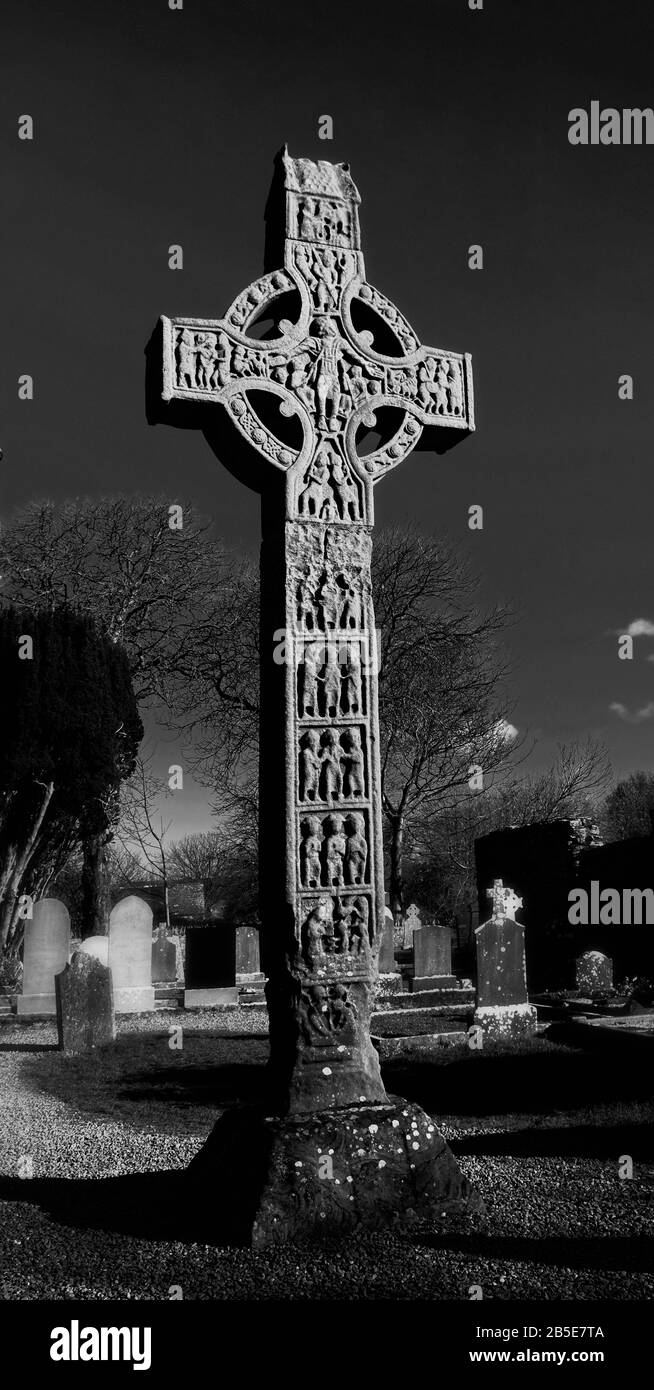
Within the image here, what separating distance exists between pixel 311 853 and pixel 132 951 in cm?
1193

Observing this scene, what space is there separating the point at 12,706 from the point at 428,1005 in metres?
10.9

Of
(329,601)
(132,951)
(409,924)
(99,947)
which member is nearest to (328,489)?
(329,601)

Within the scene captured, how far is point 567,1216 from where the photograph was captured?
3781 mm

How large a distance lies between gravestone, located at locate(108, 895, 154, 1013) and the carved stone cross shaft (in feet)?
37.5

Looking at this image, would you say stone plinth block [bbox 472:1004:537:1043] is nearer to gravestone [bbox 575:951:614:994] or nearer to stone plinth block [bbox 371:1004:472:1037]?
stone plinth block [bbox 371:1004:472:1037]

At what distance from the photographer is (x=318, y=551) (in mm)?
4160

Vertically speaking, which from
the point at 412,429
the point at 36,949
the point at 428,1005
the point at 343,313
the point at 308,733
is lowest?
the point at 428,1005

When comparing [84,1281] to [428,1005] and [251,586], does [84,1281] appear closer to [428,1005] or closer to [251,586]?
[428,1005]

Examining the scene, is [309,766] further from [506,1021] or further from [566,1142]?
[506,1021]

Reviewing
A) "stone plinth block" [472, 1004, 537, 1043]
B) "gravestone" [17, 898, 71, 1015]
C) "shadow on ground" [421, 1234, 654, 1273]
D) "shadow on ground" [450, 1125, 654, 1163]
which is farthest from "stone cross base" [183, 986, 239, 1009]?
"shadow on ground" [421, 1234, 654, 1273]

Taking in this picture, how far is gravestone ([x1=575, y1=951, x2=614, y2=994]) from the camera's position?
14125 millimetres
